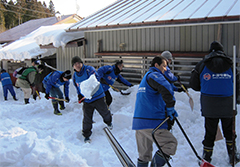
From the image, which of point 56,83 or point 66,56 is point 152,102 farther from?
point 66,56

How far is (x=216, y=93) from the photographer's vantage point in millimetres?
3605

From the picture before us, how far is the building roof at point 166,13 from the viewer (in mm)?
6591

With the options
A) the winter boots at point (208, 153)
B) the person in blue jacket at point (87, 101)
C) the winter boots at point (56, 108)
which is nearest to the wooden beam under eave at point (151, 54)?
the winter boots at point (56, 108)

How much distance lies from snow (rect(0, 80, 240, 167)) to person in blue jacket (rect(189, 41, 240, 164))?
507 mm

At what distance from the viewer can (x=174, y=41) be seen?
7965mm

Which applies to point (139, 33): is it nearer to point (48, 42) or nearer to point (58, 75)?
point (58, 75)

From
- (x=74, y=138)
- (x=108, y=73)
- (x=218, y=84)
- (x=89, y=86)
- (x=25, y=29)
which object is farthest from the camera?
(x=25, y=29)

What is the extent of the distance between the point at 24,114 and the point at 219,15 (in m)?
6.61

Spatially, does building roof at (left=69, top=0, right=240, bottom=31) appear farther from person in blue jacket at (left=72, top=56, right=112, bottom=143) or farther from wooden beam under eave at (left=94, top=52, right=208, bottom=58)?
person in blue jacket at (left=72, top=56, right=112, bottom=143)

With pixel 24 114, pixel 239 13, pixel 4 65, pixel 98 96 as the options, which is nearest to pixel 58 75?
pixel 24 114

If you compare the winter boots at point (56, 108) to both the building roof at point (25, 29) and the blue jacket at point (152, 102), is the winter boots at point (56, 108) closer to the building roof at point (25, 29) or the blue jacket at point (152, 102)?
the blue jacket at point (152, 102)

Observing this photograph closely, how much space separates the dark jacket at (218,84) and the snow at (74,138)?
899 millimetres

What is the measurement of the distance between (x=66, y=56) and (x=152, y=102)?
35.9ft

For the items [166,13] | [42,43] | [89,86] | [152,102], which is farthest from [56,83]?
[42,43]
